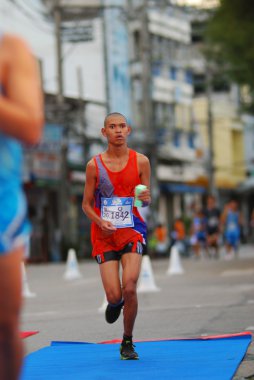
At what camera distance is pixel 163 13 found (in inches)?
2420

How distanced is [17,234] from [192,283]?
52.3ft

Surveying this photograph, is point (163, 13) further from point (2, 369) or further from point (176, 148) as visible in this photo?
point (2, 369)

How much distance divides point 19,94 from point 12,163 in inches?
11.5

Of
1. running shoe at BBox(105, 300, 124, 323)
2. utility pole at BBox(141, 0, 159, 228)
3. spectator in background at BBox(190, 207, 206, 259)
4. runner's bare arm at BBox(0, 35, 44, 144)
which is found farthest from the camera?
utility pole at BBox(141, 0, 159, 228)

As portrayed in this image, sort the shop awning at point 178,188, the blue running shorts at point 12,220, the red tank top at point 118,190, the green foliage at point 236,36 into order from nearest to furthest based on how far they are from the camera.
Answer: the blue running shorts at point 12,220 → the red tank top at point 118,190 → the green foliage at point 236,36 → the shop awning at point 178,188

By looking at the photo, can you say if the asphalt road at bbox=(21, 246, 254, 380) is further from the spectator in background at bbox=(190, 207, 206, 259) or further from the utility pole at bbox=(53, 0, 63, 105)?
the utility pole at bbox=(53, 0, 63, 105)

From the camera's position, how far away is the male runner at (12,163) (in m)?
4.14

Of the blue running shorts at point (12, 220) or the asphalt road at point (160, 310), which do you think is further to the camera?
the asphalt road at point (160, 310)

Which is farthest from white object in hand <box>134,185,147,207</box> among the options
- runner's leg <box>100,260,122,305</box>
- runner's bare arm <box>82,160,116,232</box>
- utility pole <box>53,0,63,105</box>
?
utility pole <box>53,0,63,105</box>

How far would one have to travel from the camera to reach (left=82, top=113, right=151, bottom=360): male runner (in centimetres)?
861

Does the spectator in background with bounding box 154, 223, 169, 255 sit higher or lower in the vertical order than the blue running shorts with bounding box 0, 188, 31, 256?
lower

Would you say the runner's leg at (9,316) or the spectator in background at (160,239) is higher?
the runner's leg at (9,316)

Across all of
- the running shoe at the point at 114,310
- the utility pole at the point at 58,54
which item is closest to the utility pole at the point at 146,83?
the utility pole at the point at 58,54

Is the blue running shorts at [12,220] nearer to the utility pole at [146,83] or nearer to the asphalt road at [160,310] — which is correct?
the asphalt road at [160,310]
